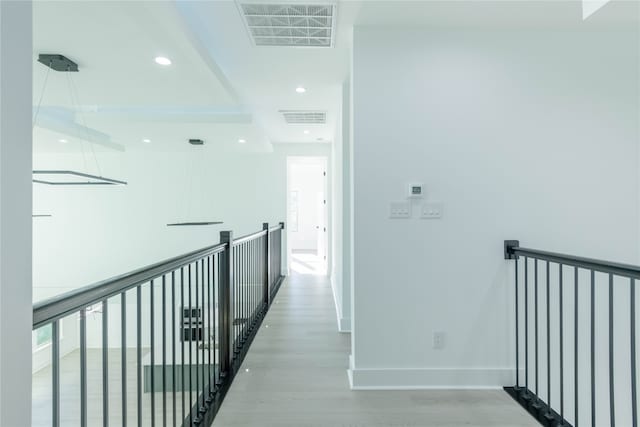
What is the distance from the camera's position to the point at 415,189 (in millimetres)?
2346

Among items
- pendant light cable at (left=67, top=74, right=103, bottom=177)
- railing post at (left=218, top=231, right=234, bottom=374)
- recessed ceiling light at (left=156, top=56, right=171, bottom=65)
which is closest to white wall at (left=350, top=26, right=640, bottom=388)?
railing post at (left=218, top=231, right=234, bottom=374)

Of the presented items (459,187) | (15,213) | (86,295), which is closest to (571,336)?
(459,187)

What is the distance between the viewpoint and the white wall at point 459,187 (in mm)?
2365

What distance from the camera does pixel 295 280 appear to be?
243 inches

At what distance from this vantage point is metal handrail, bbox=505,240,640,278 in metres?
1.39

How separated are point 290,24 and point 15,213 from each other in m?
2.24

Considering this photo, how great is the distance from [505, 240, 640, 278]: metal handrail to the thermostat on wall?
0.69 m

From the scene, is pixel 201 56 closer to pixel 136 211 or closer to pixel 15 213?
pixel 15 213

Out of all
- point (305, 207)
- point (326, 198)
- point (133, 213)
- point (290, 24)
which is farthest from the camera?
point (305, 207)

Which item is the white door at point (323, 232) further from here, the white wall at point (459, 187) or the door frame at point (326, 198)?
the white wall at point (459, 187)

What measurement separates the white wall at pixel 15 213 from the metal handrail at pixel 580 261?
6.51ft

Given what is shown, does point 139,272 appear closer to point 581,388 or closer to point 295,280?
point 581,388

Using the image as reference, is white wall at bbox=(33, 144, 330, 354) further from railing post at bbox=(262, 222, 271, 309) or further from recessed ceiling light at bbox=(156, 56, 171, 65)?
recessed ceiling light at bbox=(156, 56, 171, 65)

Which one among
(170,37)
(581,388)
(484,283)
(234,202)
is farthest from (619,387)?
(234,202)
